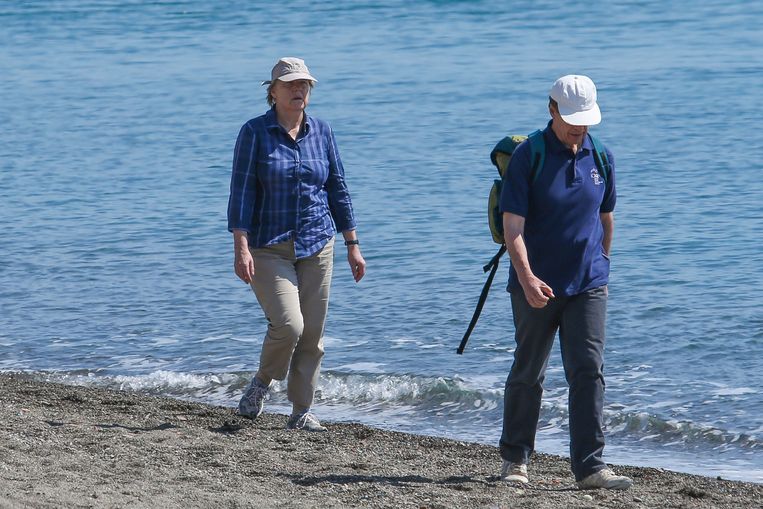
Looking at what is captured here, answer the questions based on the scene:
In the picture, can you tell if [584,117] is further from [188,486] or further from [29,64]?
[29,64]

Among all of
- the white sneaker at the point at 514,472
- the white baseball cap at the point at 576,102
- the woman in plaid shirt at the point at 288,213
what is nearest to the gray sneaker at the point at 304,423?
the woman in plaid shirt at the point at 288,213

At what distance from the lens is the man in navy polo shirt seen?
5418 millimetres

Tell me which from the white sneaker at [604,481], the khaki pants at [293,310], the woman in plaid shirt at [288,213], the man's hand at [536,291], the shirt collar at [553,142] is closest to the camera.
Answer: the man's hand at [536,291]

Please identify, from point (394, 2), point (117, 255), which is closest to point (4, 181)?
point (117, 255)

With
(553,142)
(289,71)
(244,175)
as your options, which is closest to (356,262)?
(244,175)

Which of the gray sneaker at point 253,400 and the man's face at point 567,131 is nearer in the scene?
the man's face at point 567,131

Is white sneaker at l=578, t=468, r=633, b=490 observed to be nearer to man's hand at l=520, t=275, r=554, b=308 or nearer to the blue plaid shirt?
man's hand at l=520, t=275, r=554, b=308

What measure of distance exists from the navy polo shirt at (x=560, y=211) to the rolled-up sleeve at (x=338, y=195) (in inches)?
57.2

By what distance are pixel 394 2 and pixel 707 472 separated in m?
38.2

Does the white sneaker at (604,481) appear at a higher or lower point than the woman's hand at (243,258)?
lower

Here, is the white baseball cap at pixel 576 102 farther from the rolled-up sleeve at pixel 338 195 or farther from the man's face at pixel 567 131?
the rolled-up sleeve at pixel 338 195

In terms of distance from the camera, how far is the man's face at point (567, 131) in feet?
17.7

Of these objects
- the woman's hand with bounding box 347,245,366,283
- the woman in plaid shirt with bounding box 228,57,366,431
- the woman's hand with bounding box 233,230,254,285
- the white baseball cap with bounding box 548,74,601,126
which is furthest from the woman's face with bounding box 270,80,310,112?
the white baseball cap with bounding box 548,74,601,126

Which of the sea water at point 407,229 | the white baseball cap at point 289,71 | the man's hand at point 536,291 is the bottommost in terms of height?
the sea water at point 407,229
